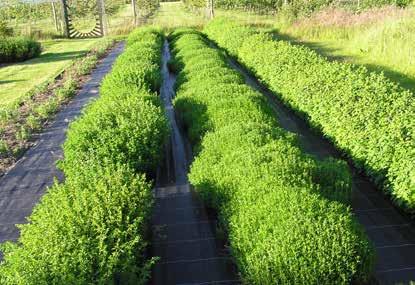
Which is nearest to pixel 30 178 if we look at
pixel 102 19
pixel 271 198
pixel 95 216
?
pixel 95 216

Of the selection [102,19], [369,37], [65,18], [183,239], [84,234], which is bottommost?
[183,239]

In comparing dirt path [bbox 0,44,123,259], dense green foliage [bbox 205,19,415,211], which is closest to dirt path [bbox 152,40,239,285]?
dirt path [bbox 0,44,123,259]

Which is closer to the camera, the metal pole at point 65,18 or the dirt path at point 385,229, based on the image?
the dirt path at point 385,229

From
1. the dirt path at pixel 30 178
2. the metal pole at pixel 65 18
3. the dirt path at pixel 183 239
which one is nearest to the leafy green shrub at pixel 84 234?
the dirt path at pixel 183 239

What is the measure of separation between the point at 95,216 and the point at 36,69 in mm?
15954

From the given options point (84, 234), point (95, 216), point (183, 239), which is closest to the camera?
point (84, 234)

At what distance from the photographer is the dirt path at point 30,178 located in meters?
6.71

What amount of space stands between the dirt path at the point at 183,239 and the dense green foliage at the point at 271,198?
0.40 m

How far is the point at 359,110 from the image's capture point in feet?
24.2

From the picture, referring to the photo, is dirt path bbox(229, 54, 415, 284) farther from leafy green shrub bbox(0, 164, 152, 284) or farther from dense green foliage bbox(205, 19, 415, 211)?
leafy green shrub bbox(0, 164, 152, 284)

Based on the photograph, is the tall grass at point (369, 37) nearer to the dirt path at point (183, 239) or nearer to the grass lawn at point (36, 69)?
the dirt path at point (183, 239)

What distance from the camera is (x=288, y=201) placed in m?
4.79

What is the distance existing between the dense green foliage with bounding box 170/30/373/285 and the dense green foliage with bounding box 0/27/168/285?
941 mm

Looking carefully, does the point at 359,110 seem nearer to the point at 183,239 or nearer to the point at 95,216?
the point at 183,239
